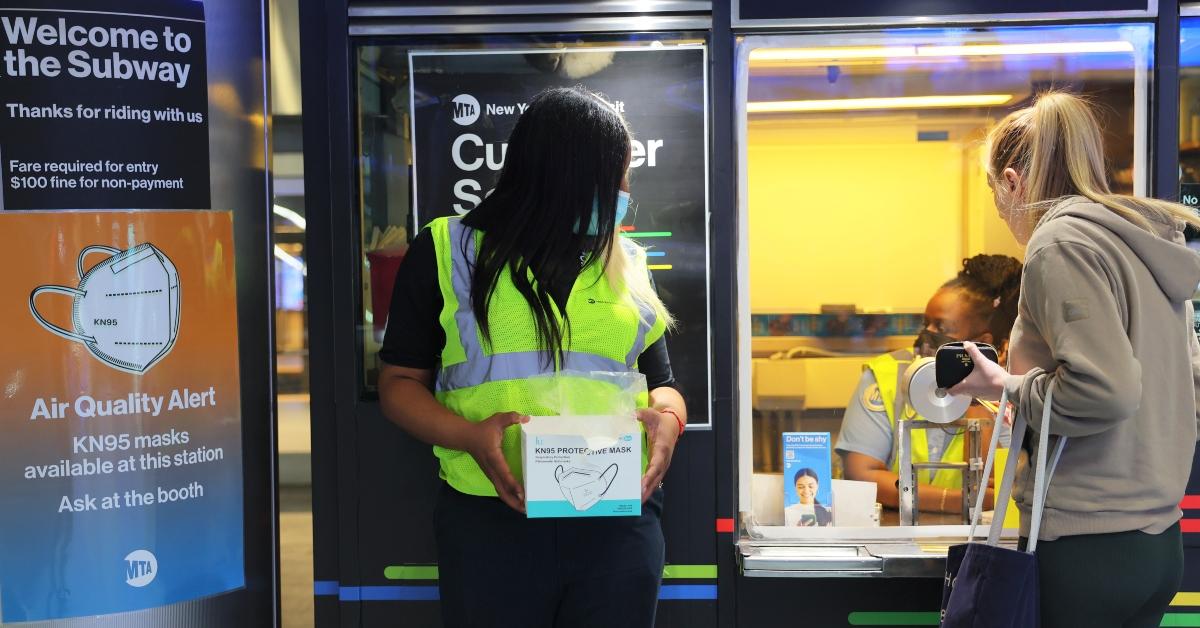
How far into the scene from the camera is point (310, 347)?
2.69 metres

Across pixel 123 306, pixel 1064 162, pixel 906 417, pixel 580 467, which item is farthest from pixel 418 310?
pixel 906 417

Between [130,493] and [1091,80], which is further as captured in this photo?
[1091,80]

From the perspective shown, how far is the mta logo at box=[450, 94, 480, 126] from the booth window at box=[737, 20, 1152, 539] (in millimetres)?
706

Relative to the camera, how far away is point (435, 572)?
2689mm

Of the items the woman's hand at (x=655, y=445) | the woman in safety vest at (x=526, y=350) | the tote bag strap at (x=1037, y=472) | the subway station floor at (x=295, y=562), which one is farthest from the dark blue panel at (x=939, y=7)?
the subway station floor at (x=295, y=562)

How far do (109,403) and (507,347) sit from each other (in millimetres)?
1208

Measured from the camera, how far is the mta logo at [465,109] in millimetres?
2662

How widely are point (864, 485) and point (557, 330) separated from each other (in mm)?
1578

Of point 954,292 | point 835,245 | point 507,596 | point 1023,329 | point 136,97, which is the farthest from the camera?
point 835,245

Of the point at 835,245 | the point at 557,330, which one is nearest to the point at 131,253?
the point at 557,330

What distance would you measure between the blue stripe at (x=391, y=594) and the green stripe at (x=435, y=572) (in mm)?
32

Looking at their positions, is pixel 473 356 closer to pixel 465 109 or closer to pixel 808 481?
pixel 465 109

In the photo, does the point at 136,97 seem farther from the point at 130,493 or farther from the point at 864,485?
the point at 864,485

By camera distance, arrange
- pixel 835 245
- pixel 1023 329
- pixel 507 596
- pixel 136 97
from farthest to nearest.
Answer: pixel 835 245 < pixel 136 97 < pixel 1023 329 < pixel 507 596
